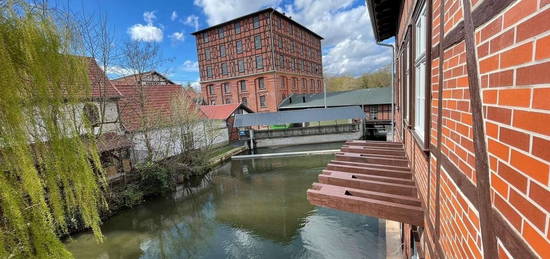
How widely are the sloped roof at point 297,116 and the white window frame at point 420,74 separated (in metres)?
17.1

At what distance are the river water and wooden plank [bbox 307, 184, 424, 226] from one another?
14.2ft

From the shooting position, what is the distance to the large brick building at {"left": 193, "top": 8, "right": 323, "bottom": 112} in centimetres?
2772

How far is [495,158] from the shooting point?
0.89m

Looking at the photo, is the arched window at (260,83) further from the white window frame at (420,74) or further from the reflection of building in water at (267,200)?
the white window frame at (420,74)

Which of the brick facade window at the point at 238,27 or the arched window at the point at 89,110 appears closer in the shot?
the arched window at the point at 89,110

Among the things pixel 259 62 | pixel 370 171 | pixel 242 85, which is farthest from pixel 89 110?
pixel 242 85

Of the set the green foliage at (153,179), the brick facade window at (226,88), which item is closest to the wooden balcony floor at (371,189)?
the green foliage at (153,179)

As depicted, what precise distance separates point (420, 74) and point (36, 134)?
3.97 m

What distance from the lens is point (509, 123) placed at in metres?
0.78

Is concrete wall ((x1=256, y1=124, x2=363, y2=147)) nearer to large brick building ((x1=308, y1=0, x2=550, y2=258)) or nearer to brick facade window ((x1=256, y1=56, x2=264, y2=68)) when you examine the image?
brick facade window ((x1=256, y1=56, x2=264, y2=68))

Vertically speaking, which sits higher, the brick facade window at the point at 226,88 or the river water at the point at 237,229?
the brick facade window at the point at 226,88

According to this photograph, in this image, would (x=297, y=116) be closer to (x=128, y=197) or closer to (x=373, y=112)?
(x=373, y=112)

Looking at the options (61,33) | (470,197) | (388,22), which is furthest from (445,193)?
(388,22)

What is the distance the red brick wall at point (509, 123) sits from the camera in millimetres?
625
